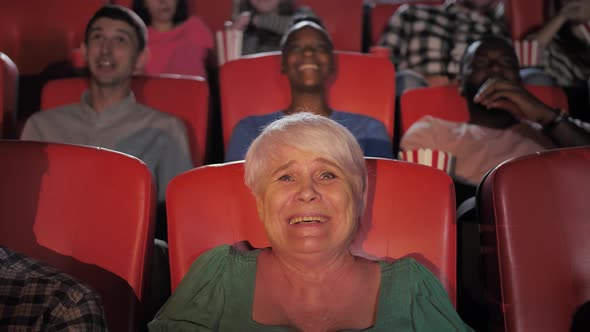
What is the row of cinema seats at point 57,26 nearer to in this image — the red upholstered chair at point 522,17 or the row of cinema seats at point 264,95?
the row of cinema seats at point 264,95

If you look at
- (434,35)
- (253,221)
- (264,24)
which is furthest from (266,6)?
(253,221)

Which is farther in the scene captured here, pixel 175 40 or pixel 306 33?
pixel 175 40

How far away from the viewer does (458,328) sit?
1.14 meters

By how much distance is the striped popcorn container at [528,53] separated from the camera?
9.00ft

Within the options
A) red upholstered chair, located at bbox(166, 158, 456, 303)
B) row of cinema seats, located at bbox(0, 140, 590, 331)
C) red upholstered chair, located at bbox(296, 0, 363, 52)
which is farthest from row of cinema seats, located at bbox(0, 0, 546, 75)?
red upholstered chair, located at bbox(166, 158, 456, 303)

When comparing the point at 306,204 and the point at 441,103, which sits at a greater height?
the point at 441,103

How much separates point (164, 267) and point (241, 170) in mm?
273

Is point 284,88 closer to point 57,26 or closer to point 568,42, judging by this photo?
point 57,26

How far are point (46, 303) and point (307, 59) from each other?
1.28 m

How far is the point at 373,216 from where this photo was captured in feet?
4.32

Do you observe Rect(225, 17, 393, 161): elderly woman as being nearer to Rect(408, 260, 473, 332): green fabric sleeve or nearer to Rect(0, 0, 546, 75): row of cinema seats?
Rect(0, 0, 546, 75): row of cinema seats

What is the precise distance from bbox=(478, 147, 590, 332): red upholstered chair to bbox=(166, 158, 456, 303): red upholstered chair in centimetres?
9

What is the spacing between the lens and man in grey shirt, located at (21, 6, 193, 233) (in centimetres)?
199

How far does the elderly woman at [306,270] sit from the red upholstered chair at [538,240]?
116 millimetres
